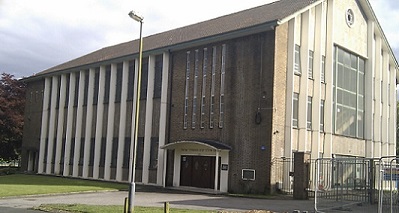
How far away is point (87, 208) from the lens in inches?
714

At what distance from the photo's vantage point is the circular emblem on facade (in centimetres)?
3453

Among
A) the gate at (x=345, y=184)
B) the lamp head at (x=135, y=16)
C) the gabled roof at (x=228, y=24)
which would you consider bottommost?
the gate at (x=345, y=184)

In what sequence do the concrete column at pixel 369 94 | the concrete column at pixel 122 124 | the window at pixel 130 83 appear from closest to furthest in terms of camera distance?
the concrete column at pixel 369 94 → the concrete column at pixel 122 124 → the window at pixel 130 83

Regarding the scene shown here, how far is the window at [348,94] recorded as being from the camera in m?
32.7

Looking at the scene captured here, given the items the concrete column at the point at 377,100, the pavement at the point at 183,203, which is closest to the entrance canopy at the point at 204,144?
the pavement at the point at 183,203

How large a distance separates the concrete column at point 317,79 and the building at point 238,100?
0.06 m

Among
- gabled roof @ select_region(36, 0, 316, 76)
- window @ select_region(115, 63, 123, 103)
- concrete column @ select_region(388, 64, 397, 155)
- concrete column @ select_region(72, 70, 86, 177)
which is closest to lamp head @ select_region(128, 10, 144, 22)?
gabled roof @ select_region(36, 0, 316, 76)

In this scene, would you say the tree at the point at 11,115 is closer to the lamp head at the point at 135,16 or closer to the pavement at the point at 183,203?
the pavement at the point at 183,203

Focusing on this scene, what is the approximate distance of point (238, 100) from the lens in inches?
1122

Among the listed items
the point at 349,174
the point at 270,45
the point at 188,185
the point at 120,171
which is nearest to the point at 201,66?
the point at 270,45

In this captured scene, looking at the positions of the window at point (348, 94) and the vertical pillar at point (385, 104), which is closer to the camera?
the window at point (348, 94)

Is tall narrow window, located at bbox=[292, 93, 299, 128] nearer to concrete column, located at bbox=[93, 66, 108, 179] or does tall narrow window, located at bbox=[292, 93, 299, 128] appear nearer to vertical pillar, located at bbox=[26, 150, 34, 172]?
concrete column, located at bbox=[93, 66, 108, 179]

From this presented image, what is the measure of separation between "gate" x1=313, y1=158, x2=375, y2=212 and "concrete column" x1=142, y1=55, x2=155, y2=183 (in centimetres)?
1399

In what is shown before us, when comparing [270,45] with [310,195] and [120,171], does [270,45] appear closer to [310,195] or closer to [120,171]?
[310,195]
